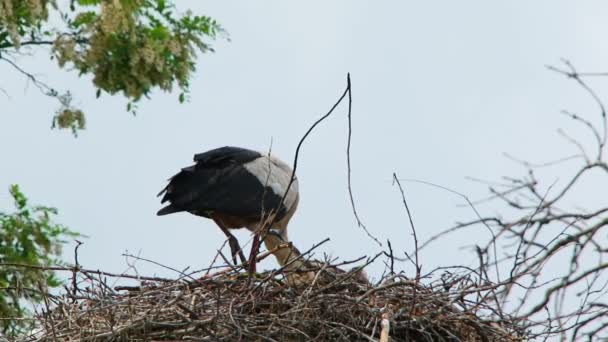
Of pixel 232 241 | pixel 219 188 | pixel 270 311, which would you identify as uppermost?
pixel 219 188

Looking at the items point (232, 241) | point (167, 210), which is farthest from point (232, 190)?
point (167, 210)

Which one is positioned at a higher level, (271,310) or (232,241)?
(232,241)

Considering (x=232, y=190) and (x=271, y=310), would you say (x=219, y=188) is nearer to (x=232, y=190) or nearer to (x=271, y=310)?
(x=232, y=190)

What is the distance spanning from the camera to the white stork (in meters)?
11.2

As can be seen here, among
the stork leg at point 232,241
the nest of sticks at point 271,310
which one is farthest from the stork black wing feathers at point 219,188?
the nest of sticks at point 271,310

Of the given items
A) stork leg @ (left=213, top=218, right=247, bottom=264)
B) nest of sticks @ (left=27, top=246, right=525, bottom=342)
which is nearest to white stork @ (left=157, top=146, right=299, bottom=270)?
stork leg @ (left=213, top=218, right=247, bottom=264)

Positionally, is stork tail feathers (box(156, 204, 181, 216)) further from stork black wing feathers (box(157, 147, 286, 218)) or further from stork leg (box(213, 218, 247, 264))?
stork leg (box(213, 218, 247, 264))

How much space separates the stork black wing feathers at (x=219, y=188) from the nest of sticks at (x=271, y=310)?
3534mm

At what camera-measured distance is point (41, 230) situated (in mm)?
13367

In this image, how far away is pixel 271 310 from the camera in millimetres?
7250

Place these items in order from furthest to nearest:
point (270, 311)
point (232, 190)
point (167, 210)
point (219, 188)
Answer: point (232, 190)
point (219, 188)
point (167, 210)
point (270, 311)

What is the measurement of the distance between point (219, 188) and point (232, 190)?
15 cm

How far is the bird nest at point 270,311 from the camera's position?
708cm

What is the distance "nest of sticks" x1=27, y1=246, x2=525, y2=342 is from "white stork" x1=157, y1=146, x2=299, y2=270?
3.53m
